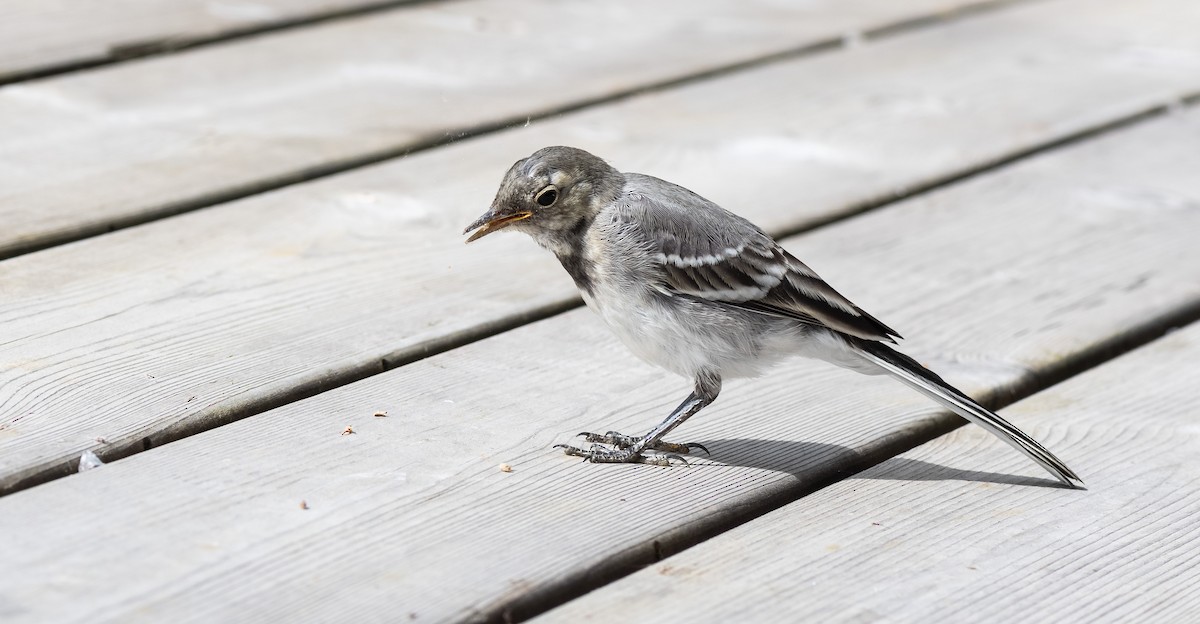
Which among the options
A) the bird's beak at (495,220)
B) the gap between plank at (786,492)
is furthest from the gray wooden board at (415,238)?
the gap between plank at (786,492)

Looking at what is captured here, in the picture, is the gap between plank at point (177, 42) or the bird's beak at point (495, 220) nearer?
the bird's beak at point (495, 220)

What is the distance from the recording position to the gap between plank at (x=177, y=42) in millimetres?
4277

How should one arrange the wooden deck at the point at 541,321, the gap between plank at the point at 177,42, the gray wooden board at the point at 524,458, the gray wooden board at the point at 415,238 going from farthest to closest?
the gap between plank at the point at 177,42, the gray wooden board at the point at 415,238, the wooden deck at the point at 541,321, the gray wooden board at the point at 524,458

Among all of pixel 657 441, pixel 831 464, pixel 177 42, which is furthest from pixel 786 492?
pixel 177 42

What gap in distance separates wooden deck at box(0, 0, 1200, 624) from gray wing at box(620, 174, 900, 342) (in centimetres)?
20

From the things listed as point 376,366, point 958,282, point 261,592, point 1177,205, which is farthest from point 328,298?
point 1177,205

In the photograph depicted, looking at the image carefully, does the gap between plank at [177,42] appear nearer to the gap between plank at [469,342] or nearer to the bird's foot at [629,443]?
the gap between plank at [469,342]

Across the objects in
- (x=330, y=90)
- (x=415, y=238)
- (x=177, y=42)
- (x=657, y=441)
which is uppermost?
(x=177, y=42)

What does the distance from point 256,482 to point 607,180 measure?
1018 mm

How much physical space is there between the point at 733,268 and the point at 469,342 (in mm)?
585

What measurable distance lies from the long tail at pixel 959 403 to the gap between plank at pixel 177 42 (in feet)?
9.18

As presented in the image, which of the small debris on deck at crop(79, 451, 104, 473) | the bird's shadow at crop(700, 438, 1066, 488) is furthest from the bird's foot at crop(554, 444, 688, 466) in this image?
the small debris on deck at crop(79, 451, 104, 473)

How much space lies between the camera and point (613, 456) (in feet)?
8.13

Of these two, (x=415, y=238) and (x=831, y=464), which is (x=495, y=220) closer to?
(x=415, y=238)
